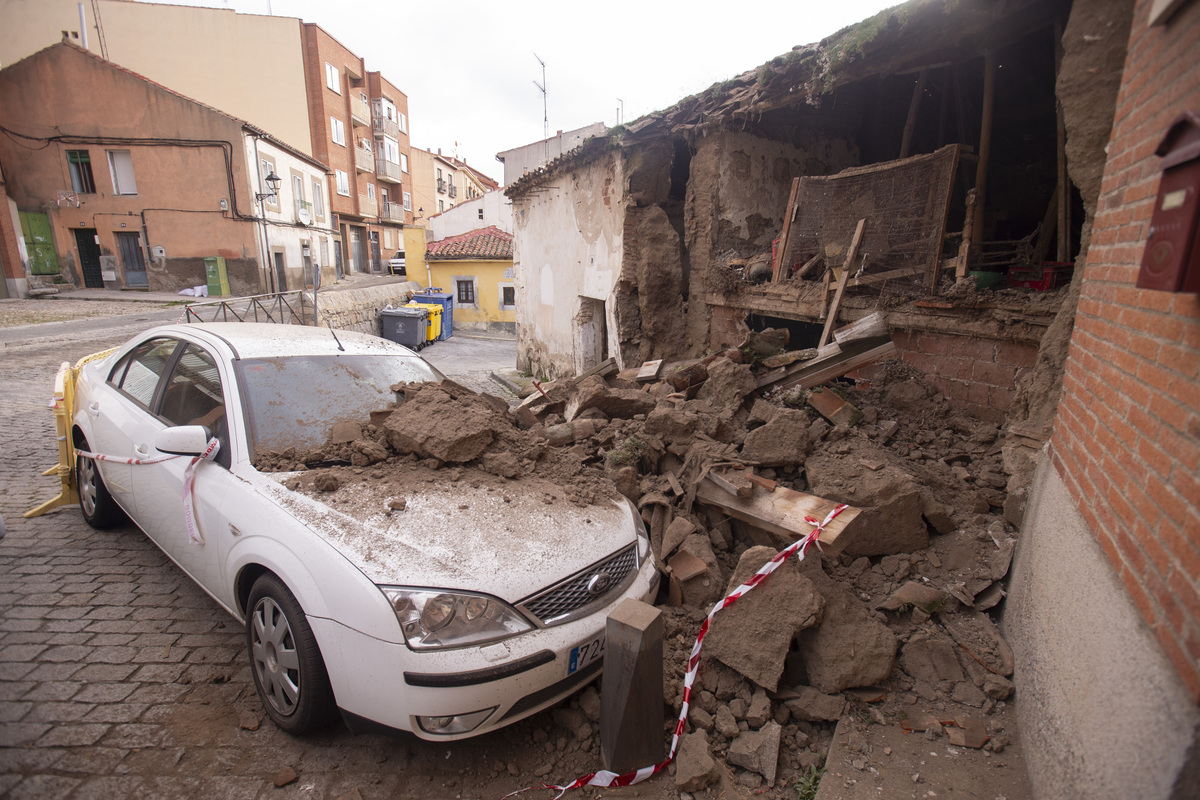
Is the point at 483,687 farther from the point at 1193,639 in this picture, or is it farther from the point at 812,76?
the point at 812,76

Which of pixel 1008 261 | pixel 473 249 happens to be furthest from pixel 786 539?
pixel 473 249

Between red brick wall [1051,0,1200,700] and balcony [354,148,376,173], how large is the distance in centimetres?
4178

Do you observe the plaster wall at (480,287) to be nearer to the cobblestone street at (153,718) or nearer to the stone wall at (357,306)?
the stone wall at (357,306)

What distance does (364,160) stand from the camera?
125 feet

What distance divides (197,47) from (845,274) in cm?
3610

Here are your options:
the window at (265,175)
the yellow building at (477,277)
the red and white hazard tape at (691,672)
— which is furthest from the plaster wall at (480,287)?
the red and white hazard tape at (691,672)

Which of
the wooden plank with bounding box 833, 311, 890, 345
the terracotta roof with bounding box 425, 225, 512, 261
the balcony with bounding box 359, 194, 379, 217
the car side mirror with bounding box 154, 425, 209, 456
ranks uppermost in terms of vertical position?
the balcony with bounding box 359, 194, 379, 217

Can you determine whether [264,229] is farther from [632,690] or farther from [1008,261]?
[632,690]

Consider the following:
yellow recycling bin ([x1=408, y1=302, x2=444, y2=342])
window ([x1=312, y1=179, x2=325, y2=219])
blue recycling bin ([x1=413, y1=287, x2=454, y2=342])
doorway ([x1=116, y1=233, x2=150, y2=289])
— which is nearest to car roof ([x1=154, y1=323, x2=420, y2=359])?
yellow recycling bin ([x1=408, y1=302, x2=444, y2=342])

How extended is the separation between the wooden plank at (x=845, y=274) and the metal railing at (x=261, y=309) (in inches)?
520

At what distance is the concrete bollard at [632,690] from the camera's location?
2287 millimetres

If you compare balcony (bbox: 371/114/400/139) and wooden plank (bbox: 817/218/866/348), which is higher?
balcony (bbox: 371/114/400/139)

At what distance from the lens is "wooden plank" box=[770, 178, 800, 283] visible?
20.6 ft

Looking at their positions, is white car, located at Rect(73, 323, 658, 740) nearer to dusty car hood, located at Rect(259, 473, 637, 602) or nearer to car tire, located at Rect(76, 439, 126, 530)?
dusty car hood, located at Rect(259, 473, 637, 602)
